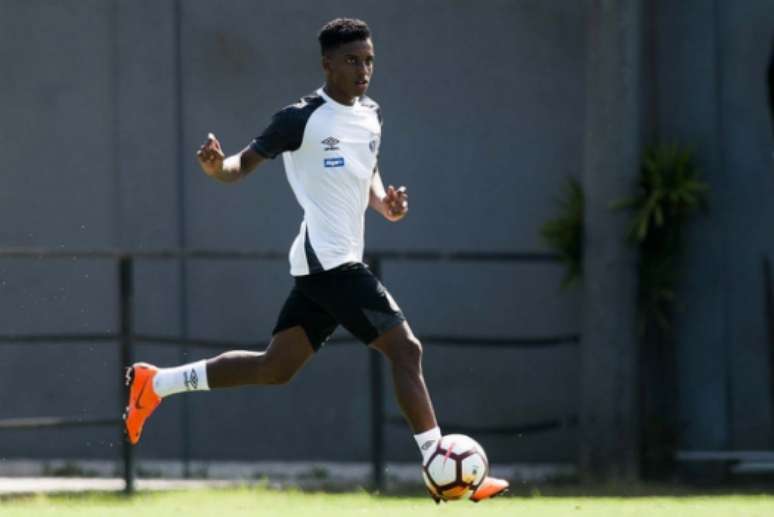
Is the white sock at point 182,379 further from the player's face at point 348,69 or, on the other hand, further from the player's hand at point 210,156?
the player's face at point 348,69

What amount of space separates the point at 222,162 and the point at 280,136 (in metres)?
0.35

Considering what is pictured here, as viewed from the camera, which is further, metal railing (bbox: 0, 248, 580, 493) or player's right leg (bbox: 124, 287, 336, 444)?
metal railing (bbox: 0, 248, 580, 493)

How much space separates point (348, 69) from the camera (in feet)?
29.3

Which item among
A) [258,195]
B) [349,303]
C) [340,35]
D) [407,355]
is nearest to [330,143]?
[340,35]

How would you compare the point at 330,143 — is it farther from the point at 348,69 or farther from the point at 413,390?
the point at 413,390

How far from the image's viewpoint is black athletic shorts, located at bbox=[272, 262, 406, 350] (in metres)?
8.82

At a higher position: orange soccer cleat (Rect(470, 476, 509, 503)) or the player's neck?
the player's neck

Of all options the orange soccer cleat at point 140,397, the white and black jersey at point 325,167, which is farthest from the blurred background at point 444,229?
the white and black jersey at point 325,167

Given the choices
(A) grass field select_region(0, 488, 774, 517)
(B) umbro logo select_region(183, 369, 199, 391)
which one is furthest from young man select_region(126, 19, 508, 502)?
(A) grass field select_region(0, 488, 774, 517)

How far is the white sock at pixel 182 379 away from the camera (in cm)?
923

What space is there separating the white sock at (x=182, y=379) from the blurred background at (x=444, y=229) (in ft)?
7.48

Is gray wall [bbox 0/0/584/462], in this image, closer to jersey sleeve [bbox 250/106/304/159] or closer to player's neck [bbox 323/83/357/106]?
player's neck [bbox 323/83/357/106]

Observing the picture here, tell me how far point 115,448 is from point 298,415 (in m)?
1.17

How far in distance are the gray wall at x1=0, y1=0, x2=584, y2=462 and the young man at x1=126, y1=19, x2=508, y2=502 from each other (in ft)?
11.1
